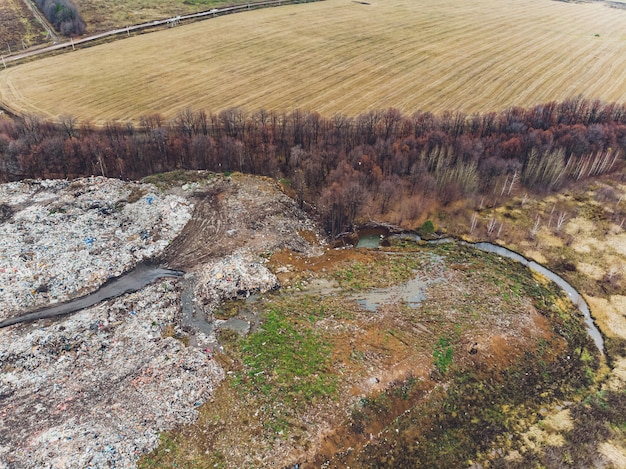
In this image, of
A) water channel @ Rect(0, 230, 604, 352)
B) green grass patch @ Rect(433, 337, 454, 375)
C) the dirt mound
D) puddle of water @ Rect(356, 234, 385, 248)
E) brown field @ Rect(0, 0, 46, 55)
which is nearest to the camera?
green grass patch @ Rect(433, 337, 454, 375)

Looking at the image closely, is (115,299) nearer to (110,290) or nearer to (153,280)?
(110,290)

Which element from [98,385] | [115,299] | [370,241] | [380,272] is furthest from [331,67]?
[98,385]

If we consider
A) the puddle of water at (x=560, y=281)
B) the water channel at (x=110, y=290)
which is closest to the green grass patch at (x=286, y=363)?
the water channel at (x=110, y=290)

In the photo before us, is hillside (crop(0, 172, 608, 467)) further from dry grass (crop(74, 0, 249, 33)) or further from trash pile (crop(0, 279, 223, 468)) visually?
dry grass (crop(74, 0, 249, 33))

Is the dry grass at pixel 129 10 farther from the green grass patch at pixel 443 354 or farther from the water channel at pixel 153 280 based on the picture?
the green grass patch at pixel 443 354

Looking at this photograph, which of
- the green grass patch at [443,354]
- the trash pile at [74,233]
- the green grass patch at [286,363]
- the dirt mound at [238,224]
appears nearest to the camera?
the green grass patch at [286,363]

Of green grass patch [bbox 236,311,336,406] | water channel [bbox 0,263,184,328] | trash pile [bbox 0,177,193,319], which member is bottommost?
green grass patch [bbox 236,311,336,406]

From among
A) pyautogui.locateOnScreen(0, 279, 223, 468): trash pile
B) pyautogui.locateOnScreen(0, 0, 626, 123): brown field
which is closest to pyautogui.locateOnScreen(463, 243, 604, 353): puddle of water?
pyautogui.locateOnScreen(0, 0, 626, 123): brown field
